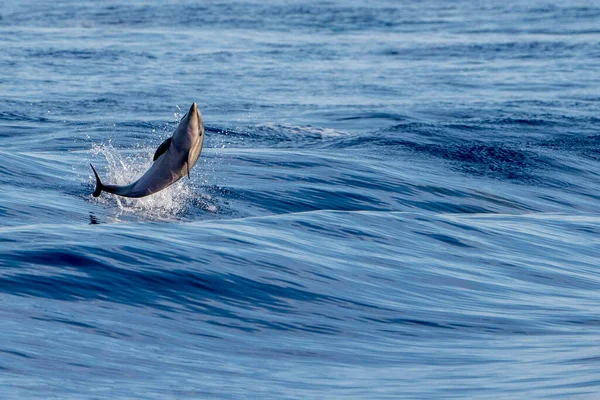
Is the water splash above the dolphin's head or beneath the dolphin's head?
beneath

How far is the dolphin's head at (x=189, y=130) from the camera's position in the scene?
1127 cm

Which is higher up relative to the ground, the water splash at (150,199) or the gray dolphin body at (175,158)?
the gray dolphin body at (175,158)

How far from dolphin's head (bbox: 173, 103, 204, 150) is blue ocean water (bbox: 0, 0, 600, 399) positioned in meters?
0.87

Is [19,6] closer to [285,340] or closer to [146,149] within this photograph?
[146,149]

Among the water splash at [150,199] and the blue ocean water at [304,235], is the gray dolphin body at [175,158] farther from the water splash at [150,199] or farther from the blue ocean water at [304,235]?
the water splash at [150,199]

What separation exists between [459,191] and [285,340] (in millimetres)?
8682

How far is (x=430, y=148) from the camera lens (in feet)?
68.3

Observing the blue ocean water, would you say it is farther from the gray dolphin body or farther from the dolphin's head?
the dolphin's head

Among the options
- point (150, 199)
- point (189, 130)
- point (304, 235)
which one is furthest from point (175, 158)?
point (150, 199)

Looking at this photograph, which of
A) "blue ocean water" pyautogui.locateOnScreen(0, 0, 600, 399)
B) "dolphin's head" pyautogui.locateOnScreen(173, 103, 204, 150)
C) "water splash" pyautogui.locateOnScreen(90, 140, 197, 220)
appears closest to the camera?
"blue ocean water" pyautogui.locateOnScreen(0, 0, 600, 399)

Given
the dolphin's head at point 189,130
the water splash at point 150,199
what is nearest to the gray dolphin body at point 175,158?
the dolphin's head at point 189,130

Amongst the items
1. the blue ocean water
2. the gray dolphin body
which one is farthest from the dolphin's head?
the blue ocean water

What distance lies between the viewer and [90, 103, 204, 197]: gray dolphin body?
11.3m

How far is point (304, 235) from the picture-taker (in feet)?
39.0
